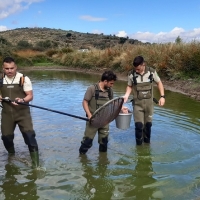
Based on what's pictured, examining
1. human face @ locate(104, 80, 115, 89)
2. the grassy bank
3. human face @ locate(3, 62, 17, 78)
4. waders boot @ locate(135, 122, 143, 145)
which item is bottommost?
waders boot @ locate(135, 122, 143, 145)

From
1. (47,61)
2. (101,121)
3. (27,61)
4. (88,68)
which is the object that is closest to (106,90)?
(101,121)

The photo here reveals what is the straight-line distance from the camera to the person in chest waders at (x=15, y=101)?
5348 millimetres

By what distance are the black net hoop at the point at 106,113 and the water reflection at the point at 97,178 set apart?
0.77 meters

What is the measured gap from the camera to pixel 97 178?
5.36 metres

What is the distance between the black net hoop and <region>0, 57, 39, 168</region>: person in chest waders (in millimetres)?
1114

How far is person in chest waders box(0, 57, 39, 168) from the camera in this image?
17.5ft

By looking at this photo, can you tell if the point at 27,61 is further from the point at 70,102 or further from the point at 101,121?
the point at 101,121

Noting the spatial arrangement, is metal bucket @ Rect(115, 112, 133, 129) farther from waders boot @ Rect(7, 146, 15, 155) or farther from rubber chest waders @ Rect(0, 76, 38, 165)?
waders boot @ Rect(7, 146, 15, 155)

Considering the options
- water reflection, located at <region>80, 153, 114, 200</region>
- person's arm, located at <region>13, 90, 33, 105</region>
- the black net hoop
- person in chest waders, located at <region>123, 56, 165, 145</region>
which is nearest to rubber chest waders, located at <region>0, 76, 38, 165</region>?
person's arm, located at <region>13, 90, 33, 105</region>

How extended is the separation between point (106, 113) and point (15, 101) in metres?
1.55

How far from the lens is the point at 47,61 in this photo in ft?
134

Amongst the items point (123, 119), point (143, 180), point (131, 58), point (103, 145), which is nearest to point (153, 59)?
point (131, 58)

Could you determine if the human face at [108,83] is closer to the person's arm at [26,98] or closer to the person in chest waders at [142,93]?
the person in chest waders at [142,93]

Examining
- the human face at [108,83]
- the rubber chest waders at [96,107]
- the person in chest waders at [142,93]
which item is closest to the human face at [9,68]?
the rubber chest waders at [96,107]
